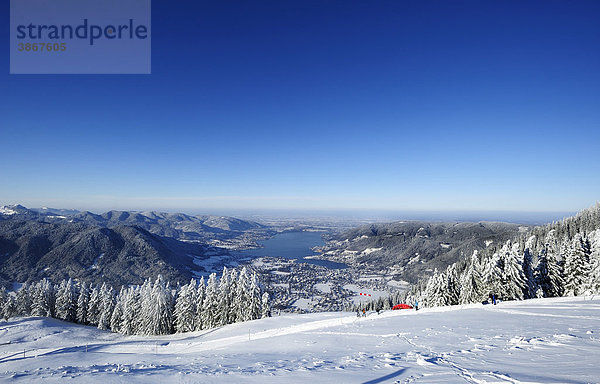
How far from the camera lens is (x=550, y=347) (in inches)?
433

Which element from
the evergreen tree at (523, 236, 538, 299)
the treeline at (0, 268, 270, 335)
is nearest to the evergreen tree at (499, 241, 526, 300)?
the evergreen tree at (523, 236, 538, 299)

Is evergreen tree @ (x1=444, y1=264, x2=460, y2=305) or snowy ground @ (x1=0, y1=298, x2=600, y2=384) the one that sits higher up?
snowy ground @ (x1=0, y1=298, x2=600, y2=384)

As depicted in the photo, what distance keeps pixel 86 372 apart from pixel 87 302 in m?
52.1

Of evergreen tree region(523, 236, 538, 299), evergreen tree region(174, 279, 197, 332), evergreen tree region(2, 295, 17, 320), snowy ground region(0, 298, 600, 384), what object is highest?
snowy ground region(0, 298, 600, 384)

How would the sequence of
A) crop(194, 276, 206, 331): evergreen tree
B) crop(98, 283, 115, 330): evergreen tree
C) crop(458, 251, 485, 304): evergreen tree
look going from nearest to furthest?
crop(458, 251, 485, 304): evergreen tree < crop(194, 276, 206, 331): evergreen tree < crop(98, 283, 115, 330): evergreen tree

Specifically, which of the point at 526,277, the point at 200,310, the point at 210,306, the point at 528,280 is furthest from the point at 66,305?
the point at 528,280

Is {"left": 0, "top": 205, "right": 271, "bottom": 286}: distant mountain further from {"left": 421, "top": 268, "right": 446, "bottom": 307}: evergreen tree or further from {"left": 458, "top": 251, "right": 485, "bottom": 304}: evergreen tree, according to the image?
{"left": 458, "top": 251, "right": 485, "bottom": 304}: evergreen tree

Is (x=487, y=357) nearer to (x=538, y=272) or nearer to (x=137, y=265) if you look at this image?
(x=538, y=272)

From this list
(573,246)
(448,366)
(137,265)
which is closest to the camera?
(448,366)

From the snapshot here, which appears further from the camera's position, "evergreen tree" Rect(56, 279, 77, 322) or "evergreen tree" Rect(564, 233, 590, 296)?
"evergreen tree" Rect(56, 279, 77, 322)

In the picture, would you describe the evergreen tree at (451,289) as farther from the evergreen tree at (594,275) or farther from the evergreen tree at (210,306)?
the evergreen tree at (210,306)

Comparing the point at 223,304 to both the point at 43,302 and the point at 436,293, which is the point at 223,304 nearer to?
the point at 436,293

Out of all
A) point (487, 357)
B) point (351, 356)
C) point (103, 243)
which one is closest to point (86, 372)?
point (351, 356)

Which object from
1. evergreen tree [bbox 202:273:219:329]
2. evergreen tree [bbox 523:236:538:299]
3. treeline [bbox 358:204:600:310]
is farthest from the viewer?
evergreen tree [bbox 202:273:219:329]
